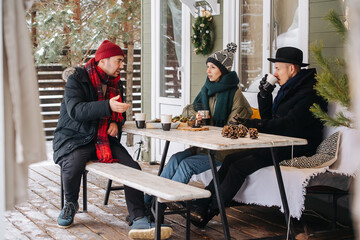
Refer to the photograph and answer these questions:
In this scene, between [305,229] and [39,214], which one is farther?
[39,214]

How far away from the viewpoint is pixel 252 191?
13.5 ft

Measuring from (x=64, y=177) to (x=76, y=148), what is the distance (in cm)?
25

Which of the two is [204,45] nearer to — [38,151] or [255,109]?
[255,109]

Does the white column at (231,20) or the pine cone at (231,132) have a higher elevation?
the white column at (231,20)

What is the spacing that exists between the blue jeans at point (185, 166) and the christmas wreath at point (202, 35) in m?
2.16

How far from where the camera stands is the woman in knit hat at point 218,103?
14.7 feet

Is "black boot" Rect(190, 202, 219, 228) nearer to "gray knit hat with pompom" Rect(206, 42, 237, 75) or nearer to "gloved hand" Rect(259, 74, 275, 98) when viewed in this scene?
"gloved hand" Rect(259, 74, 275, 98)

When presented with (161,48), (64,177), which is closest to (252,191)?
(64,177)

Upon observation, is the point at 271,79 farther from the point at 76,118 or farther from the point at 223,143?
the point at 76,118

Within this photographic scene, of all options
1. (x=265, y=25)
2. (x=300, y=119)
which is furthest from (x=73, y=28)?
(x=300, y=119)

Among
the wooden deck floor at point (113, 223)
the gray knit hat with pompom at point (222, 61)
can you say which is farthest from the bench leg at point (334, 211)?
the gray knit hat with pompom at point (222, 61)

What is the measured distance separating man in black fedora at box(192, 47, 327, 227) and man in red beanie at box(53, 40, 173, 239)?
1.95ft

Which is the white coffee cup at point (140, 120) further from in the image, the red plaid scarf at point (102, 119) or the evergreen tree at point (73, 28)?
the evergreen tree at point (73, 28)

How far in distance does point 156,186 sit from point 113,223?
Result: 1151 mm
